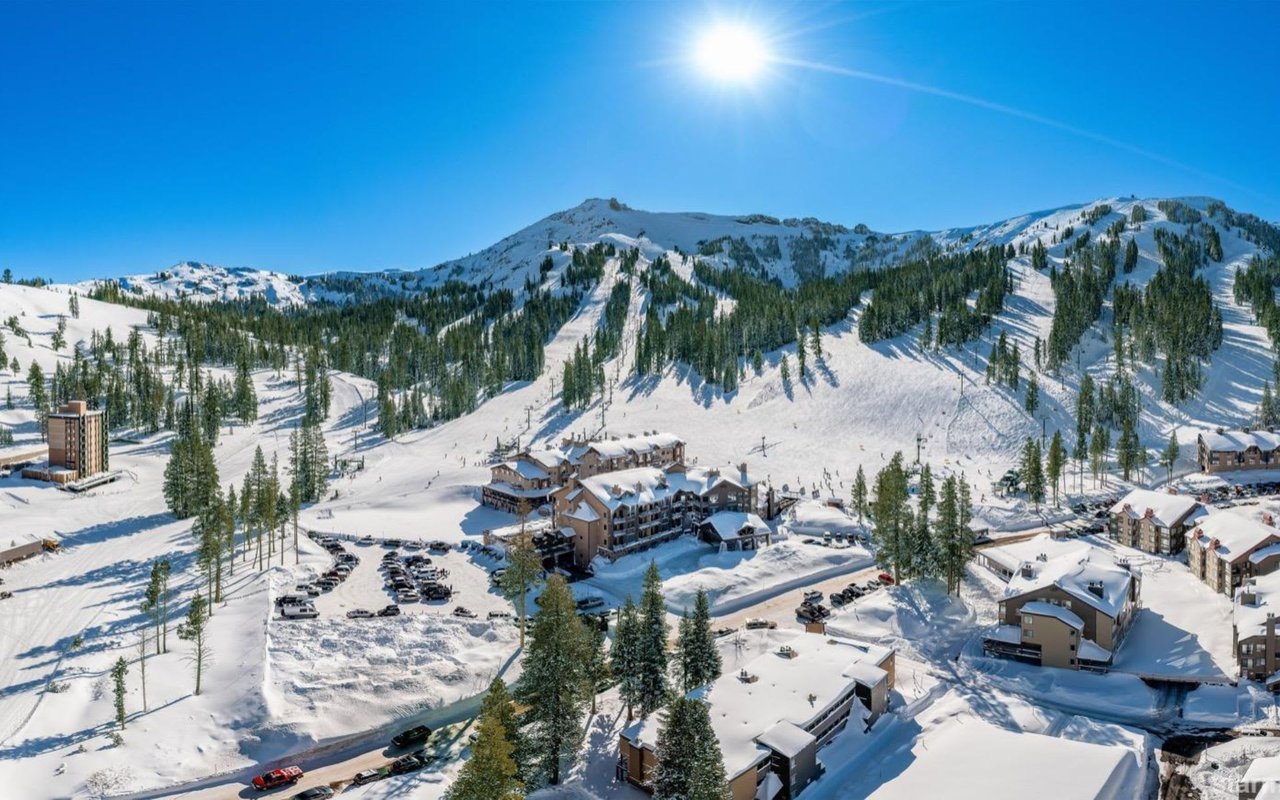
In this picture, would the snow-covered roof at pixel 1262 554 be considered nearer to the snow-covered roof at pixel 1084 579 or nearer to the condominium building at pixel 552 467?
the snow-covered roof at pixel 1084 579

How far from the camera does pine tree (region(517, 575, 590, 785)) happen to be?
3584 cm

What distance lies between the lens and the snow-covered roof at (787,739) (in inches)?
1366

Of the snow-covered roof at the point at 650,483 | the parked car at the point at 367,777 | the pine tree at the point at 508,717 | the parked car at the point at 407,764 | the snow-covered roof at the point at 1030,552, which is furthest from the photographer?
the snow-covered roof at the point at 650,483

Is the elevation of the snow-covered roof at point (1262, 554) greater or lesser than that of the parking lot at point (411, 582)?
greater

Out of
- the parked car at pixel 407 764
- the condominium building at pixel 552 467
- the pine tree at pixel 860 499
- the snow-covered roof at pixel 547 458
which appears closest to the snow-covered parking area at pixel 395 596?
the condominium building at pixel 552 467

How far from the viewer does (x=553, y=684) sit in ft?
118

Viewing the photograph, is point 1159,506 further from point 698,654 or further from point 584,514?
point 584,514

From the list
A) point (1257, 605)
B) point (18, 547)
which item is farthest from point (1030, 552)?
point (18, 547)

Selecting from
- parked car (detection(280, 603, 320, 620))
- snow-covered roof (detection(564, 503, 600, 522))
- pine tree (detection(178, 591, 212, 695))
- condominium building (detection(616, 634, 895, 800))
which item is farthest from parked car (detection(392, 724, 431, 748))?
snow-covered roof (detection(564, 503, 600, 522))

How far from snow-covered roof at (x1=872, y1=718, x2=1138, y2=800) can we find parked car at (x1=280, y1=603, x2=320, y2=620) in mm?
40524

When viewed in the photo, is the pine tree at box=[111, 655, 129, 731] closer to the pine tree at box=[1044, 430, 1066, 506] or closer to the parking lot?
the parking lot

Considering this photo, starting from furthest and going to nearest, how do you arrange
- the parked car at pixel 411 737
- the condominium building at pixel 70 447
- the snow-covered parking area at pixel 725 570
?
the condominium building at pixel 70 447 < the snow-covered parking area at pixel 725 570 < the parked car at pixel 411 737

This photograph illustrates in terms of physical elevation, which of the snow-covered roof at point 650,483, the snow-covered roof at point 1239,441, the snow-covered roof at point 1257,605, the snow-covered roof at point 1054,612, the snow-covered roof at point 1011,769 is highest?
the snow-covered roof at point 1239,441

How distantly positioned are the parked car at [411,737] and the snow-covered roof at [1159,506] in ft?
230
